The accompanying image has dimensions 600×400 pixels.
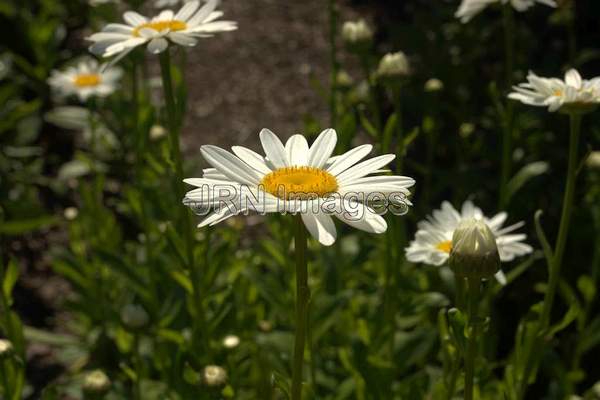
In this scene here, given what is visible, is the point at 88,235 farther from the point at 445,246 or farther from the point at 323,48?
the point at 323,48

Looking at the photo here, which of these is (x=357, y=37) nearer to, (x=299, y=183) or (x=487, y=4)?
(x=487, y=4)

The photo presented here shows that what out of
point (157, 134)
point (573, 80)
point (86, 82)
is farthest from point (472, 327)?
point (86, 82)

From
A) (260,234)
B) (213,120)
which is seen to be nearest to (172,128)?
(260,234)

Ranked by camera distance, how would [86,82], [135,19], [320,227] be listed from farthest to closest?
[86,82] → [135,19] → [320,227]

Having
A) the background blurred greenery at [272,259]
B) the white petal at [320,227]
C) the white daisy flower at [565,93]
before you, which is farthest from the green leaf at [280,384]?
the white daisy flower at [565,93]

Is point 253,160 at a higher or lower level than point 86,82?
lower

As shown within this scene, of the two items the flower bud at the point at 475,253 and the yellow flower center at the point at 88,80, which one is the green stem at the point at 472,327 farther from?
the yellow flower center at the point at 88,80

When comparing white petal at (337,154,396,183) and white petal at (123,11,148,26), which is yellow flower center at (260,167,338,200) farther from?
white petal at (123,11,148,26)
